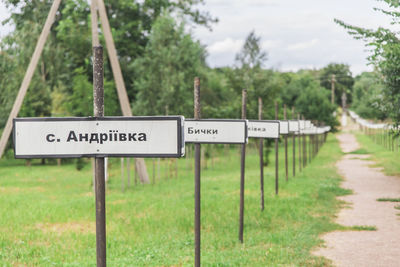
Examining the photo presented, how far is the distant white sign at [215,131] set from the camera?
6.16 metres

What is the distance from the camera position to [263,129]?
372 inches

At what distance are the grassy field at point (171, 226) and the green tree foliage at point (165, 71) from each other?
1466cm

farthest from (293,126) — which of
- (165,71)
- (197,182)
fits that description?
(165,71)

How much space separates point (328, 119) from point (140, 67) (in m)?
25.1

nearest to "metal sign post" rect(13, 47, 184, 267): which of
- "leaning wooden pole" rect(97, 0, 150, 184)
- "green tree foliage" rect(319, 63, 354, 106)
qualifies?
"leaning wooden pole" rect(97, 0, 150, 184)

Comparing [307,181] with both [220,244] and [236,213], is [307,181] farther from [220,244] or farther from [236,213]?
[220,244]

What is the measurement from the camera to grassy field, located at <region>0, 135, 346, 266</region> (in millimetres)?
7363

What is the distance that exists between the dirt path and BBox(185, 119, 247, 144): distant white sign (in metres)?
2.35

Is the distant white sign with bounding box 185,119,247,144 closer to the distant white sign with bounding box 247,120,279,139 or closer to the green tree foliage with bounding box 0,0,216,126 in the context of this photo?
the distant white sign with bounding box 247,120,279,139

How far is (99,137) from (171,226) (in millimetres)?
6379

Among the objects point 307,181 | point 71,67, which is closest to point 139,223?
point 307,181

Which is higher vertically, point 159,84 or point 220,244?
point 159,84

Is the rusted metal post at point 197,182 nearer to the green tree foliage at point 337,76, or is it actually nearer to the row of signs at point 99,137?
the row of signs at point 99,137

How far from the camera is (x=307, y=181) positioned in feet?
54.9
